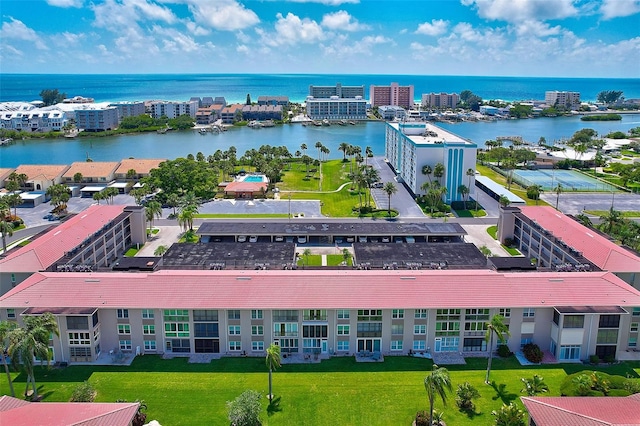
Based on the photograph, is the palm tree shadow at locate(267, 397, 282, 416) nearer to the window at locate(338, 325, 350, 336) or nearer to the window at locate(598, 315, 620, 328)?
the window at locate(338, 325, 350, 336)

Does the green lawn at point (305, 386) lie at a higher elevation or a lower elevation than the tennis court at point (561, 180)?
lower

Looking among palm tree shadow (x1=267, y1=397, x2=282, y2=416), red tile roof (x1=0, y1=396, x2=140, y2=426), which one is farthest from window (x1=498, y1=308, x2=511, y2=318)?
red tile roof (x1=0, y1=396, x2=140, y2=426)

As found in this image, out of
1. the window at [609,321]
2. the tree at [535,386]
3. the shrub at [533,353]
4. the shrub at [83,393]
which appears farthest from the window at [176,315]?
the window at [609,321]

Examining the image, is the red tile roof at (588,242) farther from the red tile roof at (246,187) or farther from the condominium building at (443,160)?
the red tile roof at (246,187)

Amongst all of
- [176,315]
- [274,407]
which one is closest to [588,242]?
[274,407]

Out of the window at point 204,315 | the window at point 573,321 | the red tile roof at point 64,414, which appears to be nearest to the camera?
the red tile roof at point 64,414

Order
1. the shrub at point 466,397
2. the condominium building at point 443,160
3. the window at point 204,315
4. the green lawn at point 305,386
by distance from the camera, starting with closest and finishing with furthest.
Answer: the green lawn at point 305,386 → the shrub at point 466,397 → the window at point 204,315 → the condominium building at point 443,160
